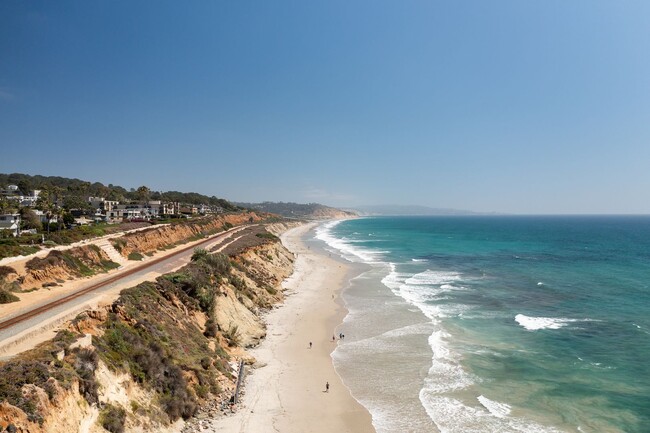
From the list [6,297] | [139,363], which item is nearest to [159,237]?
[6,297]

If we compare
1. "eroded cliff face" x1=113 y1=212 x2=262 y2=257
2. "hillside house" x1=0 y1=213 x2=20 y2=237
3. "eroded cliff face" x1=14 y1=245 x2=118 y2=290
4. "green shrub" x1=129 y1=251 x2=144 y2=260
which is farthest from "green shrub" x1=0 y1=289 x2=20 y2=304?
"hillside house" x1=0 y1=213 x2=20 y2=237

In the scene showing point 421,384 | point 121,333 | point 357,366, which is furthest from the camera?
point 357,366

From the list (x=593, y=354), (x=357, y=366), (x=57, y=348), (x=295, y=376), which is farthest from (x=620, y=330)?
(x=57, y=348)

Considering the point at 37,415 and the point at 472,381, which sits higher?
the point at 37,415

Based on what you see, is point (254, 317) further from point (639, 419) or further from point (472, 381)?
point (639, 419)

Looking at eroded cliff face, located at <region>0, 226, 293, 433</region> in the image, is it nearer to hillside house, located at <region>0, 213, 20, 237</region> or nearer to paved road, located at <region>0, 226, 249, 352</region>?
paved road, located at <region>0, 226, 249, 352</region>
